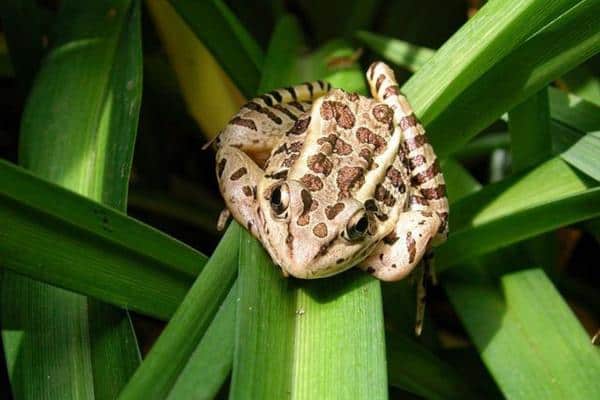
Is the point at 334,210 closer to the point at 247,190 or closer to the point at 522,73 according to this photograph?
the point at 247,190

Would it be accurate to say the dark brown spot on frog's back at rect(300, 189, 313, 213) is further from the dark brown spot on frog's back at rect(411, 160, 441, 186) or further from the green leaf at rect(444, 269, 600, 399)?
the green leaf at rect(444, 269, 600, 399)

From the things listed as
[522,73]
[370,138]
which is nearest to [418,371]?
[370,138]

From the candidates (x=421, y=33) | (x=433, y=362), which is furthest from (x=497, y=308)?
(x=421, y=33)

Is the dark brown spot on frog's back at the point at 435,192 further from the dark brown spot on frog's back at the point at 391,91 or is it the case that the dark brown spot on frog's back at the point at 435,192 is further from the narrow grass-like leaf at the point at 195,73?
the narrow grass-like leaf at the point at 195,73

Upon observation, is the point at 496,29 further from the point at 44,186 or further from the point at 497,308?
the point at 44,186

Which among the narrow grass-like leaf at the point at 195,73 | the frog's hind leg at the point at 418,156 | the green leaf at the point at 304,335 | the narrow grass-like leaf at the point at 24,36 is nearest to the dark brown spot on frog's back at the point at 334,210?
the green leaf at the point at 304,335

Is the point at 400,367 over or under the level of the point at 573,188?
under

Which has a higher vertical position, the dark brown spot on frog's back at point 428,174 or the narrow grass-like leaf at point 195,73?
the dark brown spot on frog's back at point 428,174
